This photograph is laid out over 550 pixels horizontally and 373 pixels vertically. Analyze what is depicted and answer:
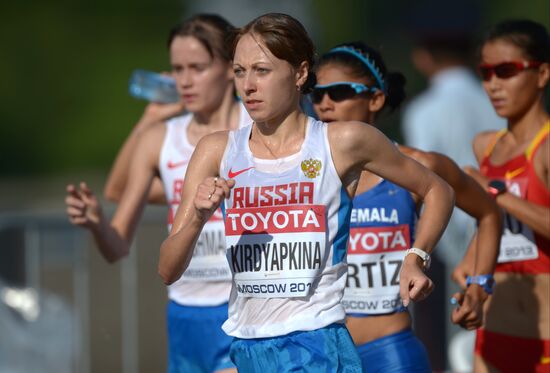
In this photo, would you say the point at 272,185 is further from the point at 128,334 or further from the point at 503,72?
the point at 128,334

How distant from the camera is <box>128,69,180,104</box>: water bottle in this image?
6836 mm

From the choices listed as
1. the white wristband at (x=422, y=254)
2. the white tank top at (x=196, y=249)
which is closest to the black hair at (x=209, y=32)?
the white tank top at (x=196, y=249)

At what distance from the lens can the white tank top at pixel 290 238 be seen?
14.5 feet

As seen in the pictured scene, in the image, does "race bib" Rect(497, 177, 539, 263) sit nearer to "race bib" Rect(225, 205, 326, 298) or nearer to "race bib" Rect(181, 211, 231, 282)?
"race bib" Rect(181, 211, 231, 282)

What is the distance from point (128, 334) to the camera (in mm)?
8812

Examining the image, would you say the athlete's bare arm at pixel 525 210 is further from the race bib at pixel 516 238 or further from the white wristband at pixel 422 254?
the white wristband at pixel 422 254

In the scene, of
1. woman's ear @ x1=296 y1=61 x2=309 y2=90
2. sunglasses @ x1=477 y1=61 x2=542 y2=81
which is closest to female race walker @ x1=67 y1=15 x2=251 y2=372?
sunglasses @ x1=477 y1=61 x2=542 y2=81

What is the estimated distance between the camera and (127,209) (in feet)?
19.8

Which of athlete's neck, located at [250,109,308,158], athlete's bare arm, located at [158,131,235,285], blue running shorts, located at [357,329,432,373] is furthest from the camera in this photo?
blue running shorts, located at [357,329,432,373]

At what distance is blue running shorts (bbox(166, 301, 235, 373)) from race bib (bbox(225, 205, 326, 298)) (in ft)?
4.96

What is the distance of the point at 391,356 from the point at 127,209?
5.29ft

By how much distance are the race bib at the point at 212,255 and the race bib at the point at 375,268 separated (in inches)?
32.5

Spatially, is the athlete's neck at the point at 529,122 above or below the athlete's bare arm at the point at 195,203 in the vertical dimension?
above

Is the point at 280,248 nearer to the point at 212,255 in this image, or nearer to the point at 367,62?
the point at 367,62
